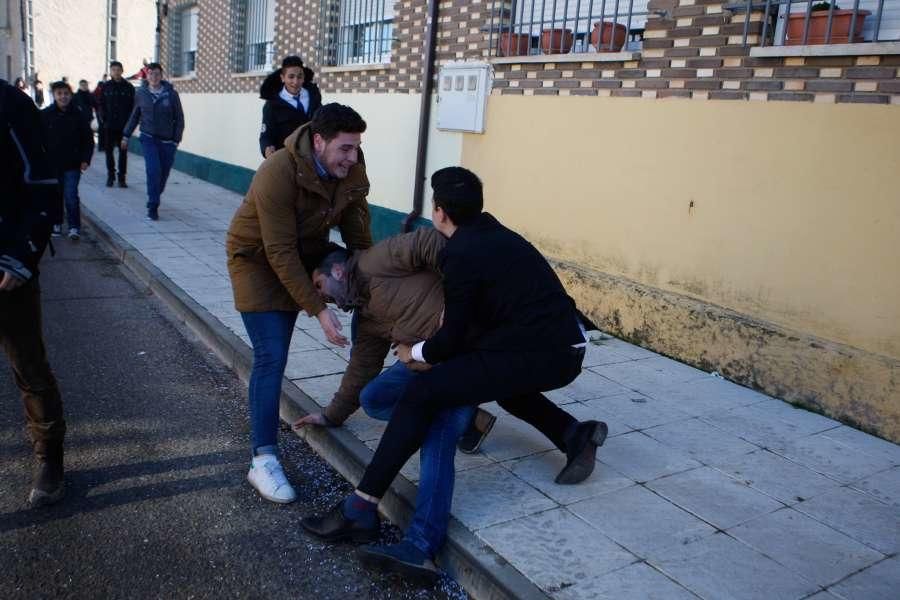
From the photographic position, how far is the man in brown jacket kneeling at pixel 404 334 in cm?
313

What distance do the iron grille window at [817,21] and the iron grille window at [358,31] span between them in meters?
5.08

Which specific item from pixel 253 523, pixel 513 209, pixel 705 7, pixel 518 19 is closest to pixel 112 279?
pixel 513 209

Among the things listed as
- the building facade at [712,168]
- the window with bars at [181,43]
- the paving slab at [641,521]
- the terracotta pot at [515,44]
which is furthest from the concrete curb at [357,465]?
the window with bars at [181,43]

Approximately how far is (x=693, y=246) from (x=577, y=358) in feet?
8.45

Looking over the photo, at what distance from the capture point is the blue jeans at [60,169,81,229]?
8.93 metres

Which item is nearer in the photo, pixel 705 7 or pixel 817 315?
pixel 817 315

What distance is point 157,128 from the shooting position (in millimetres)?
10281

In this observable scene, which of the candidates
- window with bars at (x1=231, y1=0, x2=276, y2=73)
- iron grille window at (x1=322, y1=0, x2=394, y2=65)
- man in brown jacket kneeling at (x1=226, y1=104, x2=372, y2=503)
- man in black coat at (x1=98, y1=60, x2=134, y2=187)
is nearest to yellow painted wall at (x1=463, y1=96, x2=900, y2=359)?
man in brown jacket kneeling at (x1=226, y1=104, x2=372, y2=503)

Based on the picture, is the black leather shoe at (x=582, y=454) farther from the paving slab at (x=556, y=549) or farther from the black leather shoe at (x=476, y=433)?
the black leather shoe at (x=476, y=433)

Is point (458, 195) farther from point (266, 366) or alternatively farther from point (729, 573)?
point (729, 573)

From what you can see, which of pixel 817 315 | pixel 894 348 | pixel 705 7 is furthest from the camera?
pixel 705 7

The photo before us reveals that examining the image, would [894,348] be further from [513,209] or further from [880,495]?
[513,209]

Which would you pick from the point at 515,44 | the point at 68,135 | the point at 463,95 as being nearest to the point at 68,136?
the point at 68,135

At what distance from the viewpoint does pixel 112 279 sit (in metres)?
7.77
